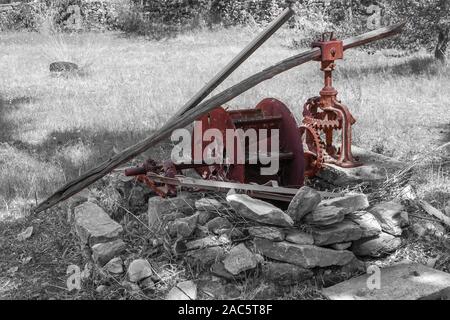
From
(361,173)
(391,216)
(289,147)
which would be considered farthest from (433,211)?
(289,147)

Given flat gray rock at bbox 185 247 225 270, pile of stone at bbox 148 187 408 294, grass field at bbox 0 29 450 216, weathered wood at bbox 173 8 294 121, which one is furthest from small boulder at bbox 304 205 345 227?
grass field at bbox 0 29 450 216

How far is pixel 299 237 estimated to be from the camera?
3760 millimetres

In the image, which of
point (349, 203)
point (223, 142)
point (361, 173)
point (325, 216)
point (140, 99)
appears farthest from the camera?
point (140, 99)

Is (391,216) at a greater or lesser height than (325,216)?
lesser

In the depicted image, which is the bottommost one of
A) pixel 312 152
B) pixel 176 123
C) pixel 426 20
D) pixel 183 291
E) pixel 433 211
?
pixel 183 291

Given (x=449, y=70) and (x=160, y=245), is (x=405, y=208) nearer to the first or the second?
(x=160, y=245)

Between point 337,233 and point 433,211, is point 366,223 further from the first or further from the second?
point 433,211

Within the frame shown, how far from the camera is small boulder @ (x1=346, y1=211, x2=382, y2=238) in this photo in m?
3.90

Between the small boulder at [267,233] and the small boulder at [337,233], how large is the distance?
248mm

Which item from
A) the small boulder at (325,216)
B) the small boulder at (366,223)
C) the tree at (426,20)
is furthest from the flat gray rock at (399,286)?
the tree at (426,20)

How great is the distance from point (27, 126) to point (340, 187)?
197 inches

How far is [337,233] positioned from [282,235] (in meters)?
0.37

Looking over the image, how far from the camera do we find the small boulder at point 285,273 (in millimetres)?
3662

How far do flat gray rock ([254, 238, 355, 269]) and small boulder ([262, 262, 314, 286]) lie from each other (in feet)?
0.11
